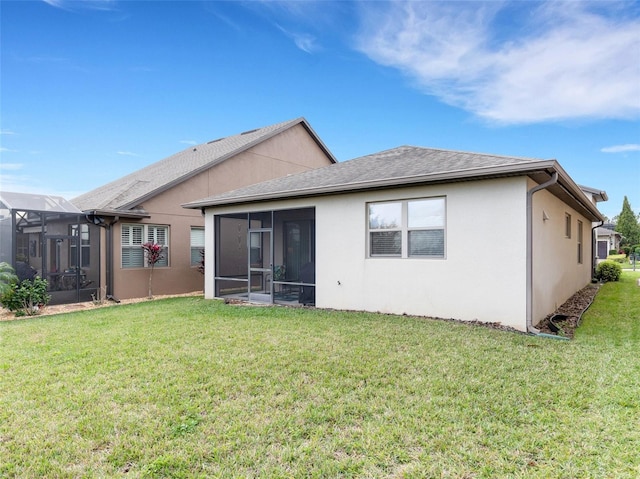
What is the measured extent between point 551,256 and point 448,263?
2.84 meters

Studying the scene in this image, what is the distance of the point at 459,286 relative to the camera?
686 cm

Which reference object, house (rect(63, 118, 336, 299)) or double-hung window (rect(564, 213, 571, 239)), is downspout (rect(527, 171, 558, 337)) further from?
house (rect(63, 118, 336, 299))

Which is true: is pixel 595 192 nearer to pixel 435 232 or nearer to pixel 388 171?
pixel 388 171

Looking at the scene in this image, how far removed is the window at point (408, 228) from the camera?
7.18 metres

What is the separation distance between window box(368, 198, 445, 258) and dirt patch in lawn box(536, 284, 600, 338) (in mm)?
2250

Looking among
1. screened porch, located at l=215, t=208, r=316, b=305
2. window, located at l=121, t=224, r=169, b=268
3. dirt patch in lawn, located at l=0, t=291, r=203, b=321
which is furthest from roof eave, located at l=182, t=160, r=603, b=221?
dirt patch in lawn, located at l=0, t=291, r=203, b=321

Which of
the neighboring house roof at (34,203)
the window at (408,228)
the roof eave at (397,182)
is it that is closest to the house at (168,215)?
the neighboring house roof at (34,203)

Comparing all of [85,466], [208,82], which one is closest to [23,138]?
[208,82]

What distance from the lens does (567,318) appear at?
7586mm

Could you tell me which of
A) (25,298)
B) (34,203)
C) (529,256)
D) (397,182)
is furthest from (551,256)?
(34,203)

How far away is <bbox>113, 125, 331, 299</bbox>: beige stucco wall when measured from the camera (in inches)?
466

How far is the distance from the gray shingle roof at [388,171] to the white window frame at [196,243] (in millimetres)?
2367

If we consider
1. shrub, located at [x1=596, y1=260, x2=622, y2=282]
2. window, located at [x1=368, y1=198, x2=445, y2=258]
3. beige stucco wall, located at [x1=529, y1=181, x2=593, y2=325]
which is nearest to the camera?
beige stucco wall, located at [x1=529, y1=181, x2=593, y2=325]

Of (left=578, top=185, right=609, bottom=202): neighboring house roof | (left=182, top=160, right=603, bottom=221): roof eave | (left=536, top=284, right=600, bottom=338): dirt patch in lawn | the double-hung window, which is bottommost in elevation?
(left=536, top=284, right=600, bottom=338): dirt patch in lawn
